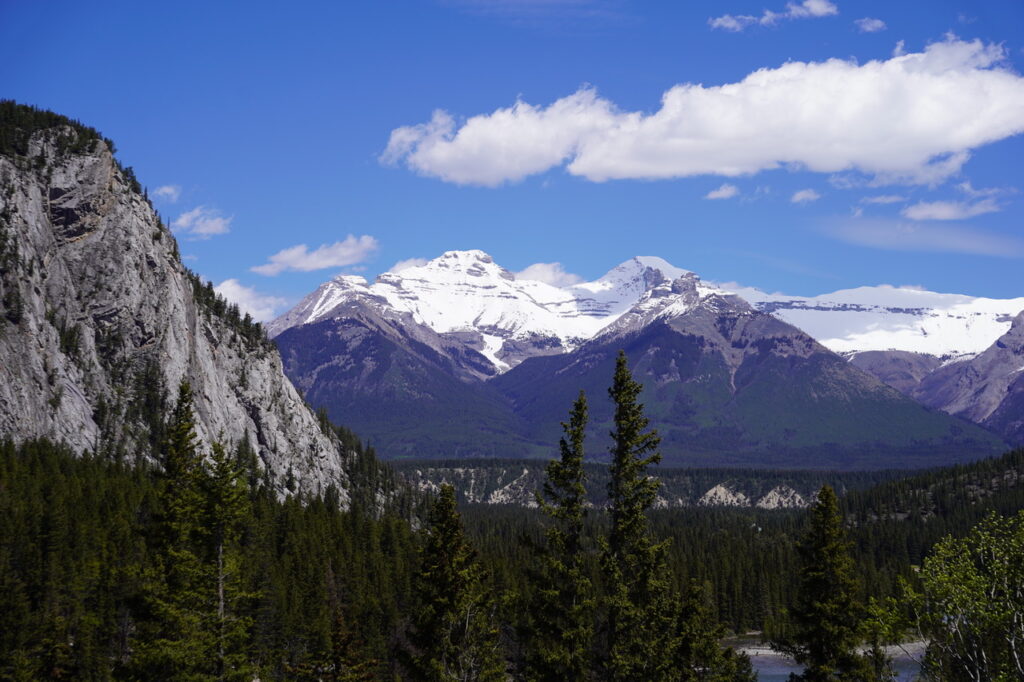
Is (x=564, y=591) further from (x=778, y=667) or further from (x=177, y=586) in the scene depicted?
(x=778, y=667)

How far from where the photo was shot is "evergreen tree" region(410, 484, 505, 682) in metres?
46.8

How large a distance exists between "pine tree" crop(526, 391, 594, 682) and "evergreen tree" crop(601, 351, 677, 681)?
1.29 m

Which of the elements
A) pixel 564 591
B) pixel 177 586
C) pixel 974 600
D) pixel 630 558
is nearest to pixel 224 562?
pixel 177 586

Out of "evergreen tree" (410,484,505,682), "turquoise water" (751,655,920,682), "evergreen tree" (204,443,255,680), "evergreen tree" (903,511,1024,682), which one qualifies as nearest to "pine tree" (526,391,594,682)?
"evergreen tree" (410,484,505,682)

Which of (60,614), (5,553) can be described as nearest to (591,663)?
(60,614)

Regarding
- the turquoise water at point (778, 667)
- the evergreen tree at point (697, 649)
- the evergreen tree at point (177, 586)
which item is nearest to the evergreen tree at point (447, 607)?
the evergreen tree at point (177, 586)

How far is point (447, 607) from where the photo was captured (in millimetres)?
46906

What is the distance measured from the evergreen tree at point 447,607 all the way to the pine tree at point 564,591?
307cm

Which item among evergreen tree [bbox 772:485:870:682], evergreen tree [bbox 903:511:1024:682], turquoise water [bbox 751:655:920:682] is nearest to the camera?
evergreen tree [bbox 903:511:1024:682]

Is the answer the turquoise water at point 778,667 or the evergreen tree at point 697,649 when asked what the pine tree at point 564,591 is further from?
the turquoise water at point 778,667

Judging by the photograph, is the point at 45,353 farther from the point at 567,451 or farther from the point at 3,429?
the point at 567,451

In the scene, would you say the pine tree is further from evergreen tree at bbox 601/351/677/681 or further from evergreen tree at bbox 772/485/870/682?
evergreen tree at bbox 772/485/870/682

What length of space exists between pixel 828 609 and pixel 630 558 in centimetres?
1207

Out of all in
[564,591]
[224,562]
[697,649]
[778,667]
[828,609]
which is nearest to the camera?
[564,591]
